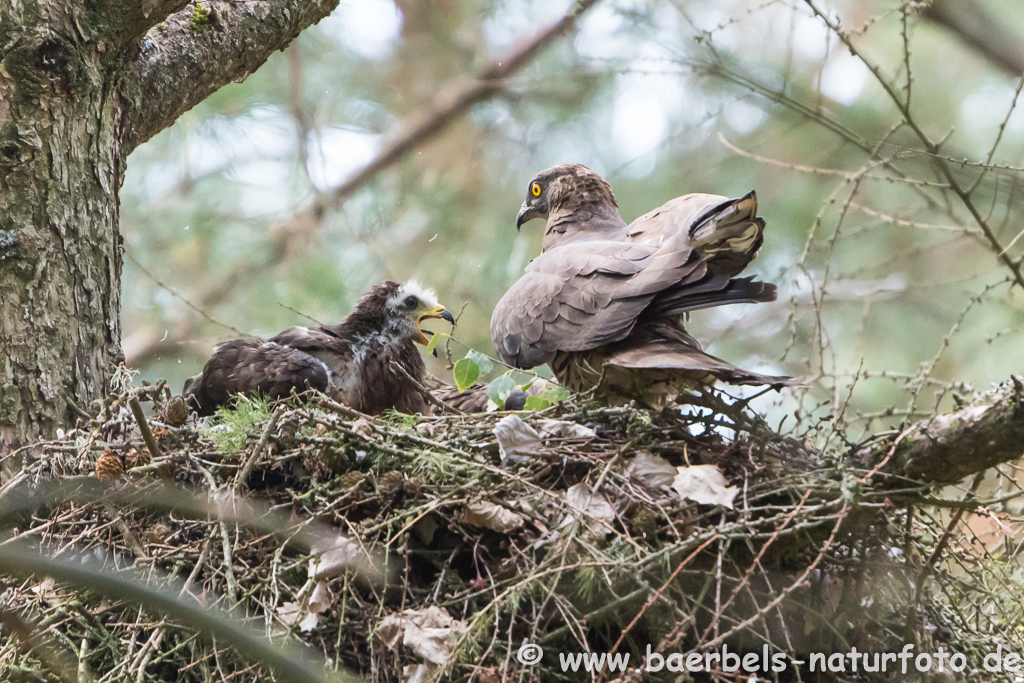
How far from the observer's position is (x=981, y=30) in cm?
459

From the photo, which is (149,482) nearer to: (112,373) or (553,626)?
(112,373)

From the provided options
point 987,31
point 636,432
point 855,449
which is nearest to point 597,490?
point 636,432

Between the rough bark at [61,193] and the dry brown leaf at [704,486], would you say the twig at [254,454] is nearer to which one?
the rough bark at [61,193]

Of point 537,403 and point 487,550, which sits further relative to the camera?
point 537,403

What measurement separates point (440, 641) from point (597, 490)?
56cm

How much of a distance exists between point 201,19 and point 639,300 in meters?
2.11

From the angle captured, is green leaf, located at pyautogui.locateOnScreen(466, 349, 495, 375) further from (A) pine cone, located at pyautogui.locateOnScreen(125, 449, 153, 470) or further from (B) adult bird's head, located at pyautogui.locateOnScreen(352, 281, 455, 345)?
(A) pine cone, located at pyautogui.locateOnScreen(125, 449, 153, 470)

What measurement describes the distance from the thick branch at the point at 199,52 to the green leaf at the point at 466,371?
150 centimetres

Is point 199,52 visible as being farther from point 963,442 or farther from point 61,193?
point 963,442

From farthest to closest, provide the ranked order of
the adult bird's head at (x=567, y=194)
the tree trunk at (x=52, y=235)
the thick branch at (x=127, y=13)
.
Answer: the adult bird's head at (x=567, y=194), the thick branch at (x=127, y=13), the tree trunk at (x=52, y=235)

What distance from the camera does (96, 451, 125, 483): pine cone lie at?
2254mm

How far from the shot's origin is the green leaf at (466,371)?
10.2 feet

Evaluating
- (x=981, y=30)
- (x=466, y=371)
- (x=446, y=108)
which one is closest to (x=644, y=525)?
(x=466, y=371)

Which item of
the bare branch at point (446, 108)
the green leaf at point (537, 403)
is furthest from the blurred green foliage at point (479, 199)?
the green leaf at point (537, 403)
